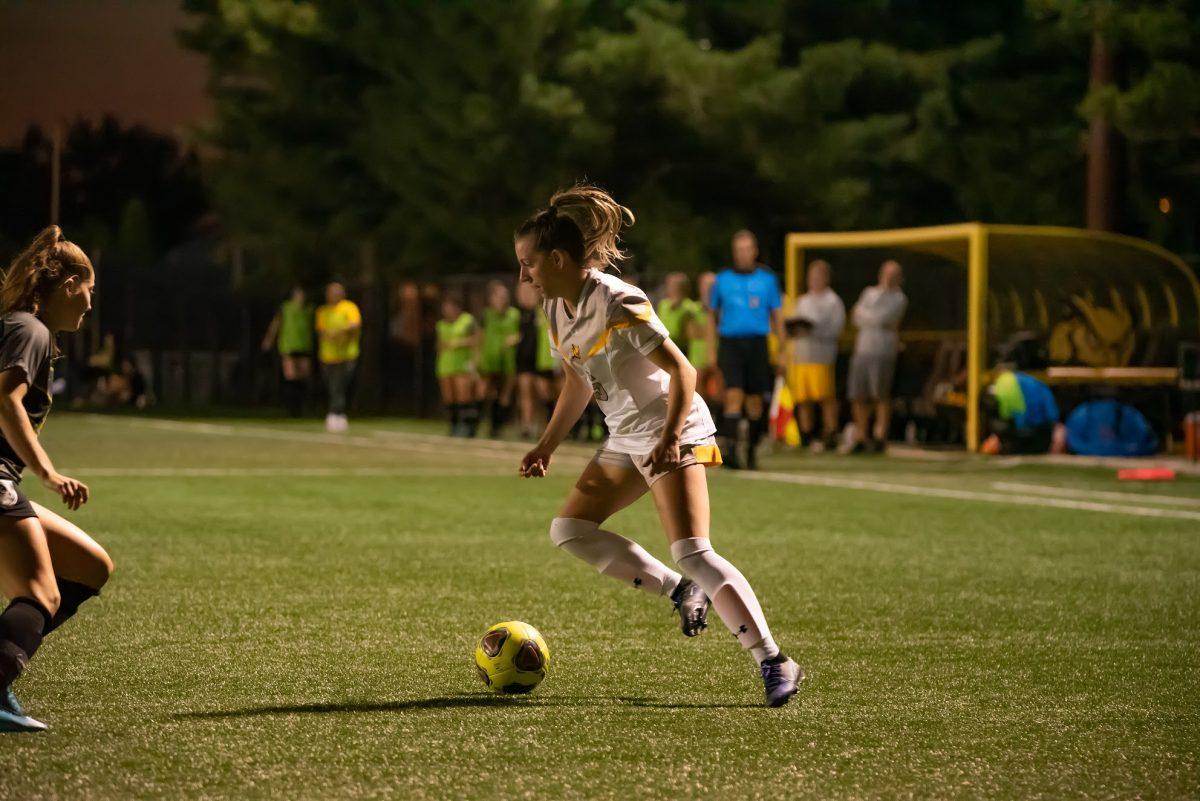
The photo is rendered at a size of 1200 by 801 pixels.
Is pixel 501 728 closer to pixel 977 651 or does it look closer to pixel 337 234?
pixel 977 651

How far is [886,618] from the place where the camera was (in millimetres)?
8609

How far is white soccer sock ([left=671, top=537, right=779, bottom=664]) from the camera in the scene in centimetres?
644

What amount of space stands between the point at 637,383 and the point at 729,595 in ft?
2.51

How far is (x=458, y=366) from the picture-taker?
943 inches

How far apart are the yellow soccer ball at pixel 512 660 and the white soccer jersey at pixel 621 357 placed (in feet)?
2.38

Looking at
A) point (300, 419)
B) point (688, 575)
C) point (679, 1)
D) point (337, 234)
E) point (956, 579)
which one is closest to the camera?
point (688, 575)

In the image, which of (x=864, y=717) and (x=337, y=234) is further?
(x=337, y=234)

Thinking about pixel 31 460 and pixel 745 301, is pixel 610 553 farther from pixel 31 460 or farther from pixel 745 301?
pixel 745 301

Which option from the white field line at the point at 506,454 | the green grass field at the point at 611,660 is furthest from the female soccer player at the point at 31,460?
the white field line at the point at 506,454

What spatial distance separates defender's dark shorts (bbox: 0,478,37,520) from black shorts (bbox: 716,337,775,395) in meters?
11.6

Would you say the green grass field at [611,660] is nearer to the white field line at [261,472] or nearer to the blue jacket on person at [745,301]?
the white field line at [261,472]

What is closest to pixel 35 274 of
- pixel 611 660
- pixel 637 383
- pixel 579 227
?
pixel 579 227

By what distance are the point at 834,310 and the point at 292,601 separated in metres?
12.3

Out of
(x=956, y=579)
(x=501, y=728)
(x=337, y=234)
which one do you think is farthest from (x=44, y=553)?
(x=337, y=234)
